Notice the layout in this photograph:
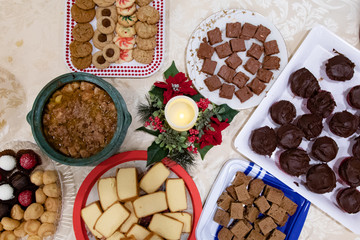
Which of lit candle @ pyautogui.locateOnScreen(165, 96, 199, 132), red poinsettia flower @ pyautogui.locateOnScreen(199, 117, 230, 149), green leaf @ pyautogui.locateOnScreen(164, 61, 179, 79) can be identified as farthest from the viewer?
green leaf @ pyautogui.locateOnScreen(164, 61, 179, 79)

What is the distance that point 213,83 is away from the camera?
1.39m

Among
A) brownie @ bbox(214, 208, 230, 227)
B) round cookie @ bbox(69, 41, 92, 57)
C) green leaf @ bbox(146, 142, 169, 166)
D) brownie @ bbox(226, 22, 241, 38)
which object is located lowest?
brownie @ bbox(214, 208, 230, 227)

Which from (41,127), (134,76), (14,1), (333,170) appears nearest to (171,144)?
(134,76)

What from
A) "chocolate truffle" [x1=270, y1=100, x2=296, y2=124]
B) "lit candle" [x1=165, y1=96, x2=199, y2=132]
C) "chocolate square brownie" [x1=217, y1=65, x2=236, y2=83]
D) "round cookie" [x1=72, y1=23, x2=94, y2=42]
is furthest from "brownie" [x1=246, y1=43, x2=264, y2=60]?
"round cookie" [x1=72, y1=23, x2=94, y2=42]

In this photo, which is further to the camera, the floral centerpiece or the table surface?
the table surface

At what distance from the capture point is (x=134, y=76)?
56.4 inches

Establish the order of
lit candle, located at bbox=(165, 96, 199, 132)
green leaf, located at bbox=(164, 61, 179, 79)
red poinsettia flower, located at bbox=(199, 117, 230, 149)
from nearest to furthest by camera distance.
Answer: lit candle, located at bbox=(165, 96, 199, 132) → red poinsettia flower, located at bbox=(199, 117, 230, 149) → green leaf, located at bbox=(164, 61, 179, 79)

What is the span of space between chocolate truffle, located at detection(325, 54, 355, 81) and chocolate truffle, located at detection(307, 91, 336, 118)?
0.32 ft

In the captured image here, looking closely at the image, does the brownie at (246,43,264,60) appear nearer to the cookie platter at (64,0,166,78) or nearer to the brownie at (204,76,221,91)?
the brownie at (204,76,221,91)

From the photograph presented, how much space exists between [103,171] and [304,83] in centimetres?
107

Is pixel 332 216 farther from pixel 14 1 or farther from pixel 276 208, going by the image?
pixel 14 1

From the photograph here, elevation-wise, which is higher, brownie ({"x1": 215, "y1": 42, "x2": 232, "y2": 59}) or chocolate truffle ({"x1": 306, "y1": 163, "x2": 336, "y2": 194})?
brownie ({"x1": 215, "y1": 42, "x2": 232, "y2": 59})

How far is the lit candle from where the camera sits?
3.83 ft

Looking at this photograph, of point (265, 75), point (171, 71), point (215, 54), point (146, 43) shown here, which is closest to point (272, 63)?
point (265, 75)
